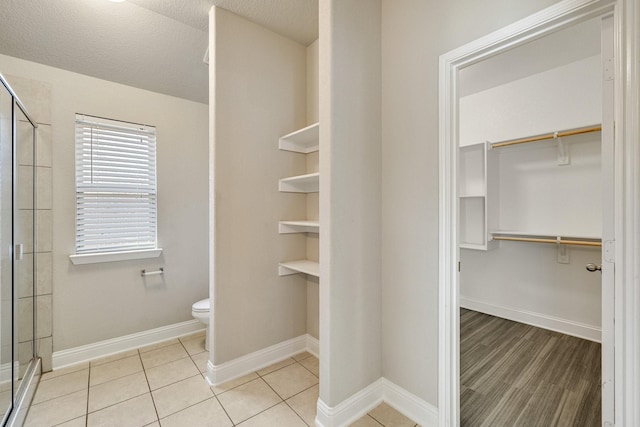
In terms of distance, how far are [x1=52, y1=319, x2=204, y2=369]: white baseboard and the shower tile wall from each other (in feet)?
0.31

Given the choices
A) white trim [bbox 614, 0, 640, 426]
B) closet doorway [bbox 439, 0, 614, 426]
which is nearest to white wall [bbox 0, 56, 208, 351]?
closet doorway [bbox 439, 0, 614, 426]

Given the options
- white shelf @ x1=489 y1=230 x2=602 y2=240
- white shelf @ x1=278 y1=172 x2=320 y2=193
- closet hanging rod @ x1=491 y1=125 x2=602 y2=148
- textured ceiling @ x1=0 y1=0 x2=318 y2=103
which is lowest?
white shelf @ x1=489 y1=230 x2=602 y2=240

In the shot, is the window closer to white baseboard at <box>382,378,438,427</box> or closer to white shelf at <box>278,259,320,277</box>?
white shelf at <box>278,259,320,277</box>

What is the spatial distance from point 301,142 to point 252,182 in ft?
1.82

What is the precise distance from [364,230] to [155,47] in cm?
214

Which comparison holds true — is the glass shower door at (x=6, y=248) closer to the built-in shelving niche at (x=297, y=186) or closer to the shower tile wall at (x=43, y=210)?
the shower tile wall at (x=43, y=210)

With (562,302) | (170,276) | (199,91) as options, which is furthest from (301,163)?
(562,302)

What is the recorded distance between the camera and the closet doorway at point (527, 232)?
64.7 inches

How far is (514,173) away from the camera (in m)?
3.09

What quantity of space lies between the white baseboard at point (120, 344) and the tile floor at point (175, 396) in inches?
3.1

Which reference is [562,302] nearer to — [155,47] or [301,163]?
[301,163]

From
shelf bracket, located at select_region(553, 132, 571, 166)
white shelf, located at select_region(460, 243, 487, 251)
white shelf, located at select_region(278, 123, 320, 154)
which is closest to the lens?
white shelf, located at select_region(278, 123, 320, 154)

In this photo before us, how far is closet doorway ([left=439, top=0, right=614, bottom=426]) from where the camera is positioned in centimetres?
164

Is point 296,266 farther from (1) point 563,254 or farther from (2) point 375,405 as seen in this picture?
(1) point 563,254
